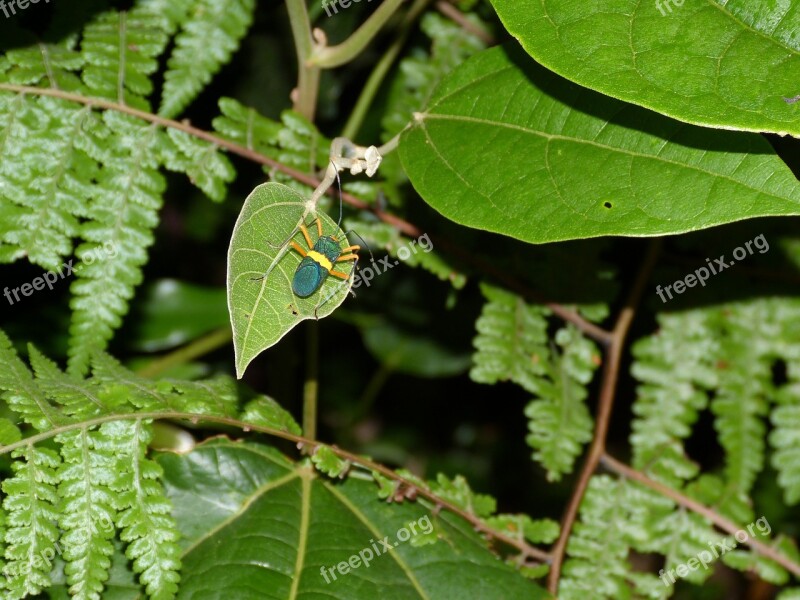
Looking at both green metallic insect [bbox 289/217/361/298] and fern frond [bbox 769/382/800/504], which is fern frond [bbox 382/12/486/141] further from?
fern frond [bbox 769/382/800/504]

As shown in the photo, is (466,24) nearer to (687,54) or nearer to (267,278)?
(687,54)

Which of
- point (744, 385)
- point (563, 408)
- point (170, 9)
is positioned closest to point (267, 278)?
point (170, 9)

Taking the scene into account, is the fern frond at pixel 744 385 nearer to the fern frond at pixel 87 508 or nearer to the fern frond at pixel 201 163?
the fern frond at pixel 201 163

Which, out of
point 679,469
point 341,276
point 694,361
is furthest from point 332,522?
point 694,361

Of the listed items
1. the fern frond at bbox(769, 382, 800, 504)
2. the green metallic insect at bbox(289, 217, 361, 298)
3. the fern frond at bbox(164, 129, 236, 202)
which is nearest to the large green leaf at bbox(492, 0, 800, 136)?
the green metallic insect at bbox(289, 217, 361, 298)

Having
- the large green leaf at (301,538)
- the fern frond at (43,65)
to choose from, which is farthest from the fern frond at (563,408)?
the fern frond at (43,65)

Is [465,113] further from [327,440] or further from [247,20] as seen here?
[327,440]

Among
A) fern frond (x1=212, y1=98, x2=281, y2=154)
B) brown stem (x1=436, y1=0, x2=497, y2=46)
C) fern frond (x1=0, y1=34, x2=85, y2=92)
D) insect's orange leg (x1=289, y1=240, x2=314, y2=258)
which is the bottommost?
insect's orange leg (x1=289, y1=240, x2=314, y2=258)
